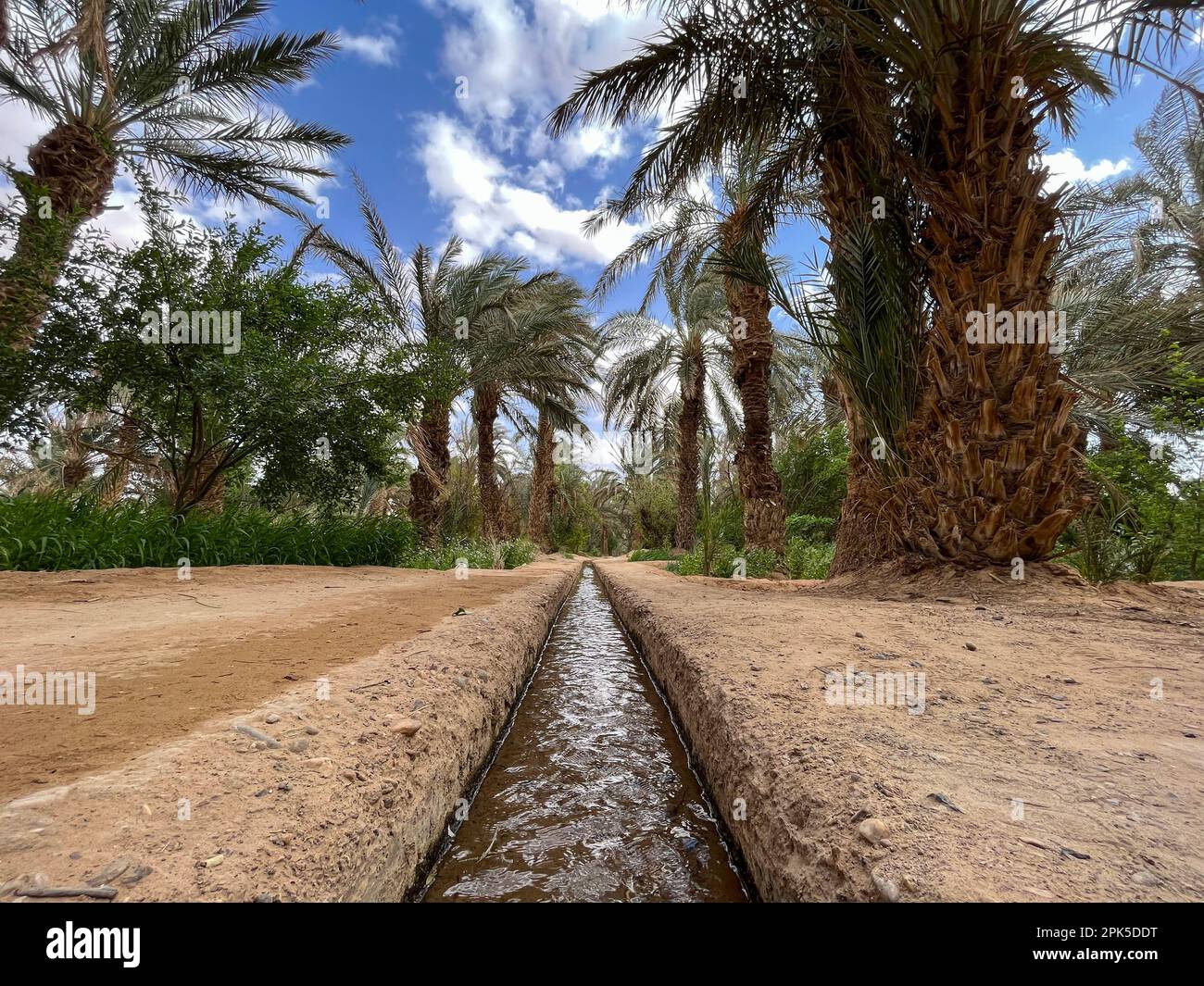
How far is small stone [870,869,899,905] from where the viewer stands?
88cm

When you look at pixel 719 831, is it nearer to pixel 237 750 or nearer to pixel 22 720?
pixel 237 750

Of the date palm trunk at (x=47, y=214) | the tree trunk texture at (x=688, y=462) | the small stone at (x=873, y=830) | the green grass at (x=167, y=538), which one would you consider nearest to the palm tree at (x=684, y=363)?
the tree trunk texture at (x=688, y=462)

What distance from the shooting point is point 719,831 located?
5.81ft

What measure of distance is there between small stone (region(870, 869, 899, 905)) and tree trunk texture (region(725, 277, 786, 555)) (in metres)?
7.74

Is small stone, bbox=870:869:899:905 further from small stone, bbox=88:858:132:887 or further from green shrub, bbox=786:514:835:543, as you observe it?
green shrub, bbox=786:514:835:543

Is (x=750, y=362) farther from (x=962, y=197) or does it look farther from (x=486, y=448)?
(x=486, y=448)

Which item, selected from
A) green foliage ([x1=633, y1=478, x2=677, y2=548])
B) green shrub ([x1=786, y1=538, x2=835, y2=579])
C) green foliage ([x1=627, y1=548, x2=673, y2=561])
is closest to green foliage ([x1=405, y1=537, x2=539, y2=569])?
green foliage ([x1=627, y1=548, x2=673, y2=561])

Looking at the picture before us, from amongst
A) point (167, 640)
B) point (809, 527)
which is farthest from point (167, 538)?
point (809, 527)

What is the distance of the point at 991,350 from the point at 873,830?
14.5 ft

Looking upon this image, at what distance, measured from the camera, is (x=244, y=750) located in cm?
139

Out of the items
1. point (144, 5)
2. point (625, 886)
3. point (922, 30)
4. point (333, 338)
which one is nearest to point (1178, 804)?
point (625, 886)

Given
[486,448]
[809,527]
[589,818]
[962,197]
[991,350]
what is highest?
[962,197]

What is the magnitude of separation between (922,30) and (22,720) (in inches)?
271

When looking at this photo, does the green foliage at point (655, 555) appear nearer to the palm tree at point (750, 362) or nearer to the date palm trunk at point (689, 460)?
the date palm trunk at point (689, 460)
